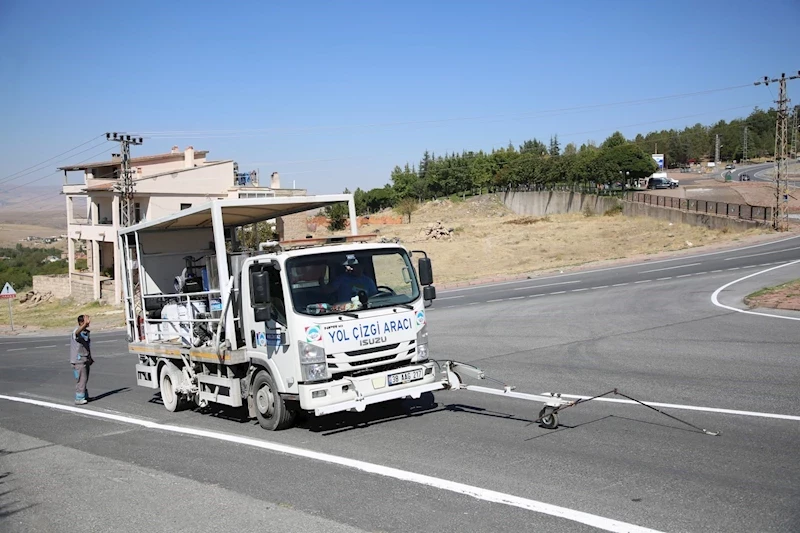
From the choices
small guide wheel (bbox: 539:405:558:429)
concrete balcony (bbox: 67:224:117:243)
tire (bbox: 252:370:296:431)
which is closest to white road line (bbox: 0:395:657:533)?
tire (bbox: 252:370:296:431)

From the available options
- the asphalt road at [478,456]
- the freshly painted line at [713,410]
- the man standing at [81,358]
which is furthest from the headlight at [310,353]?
the man standing at [81,358]

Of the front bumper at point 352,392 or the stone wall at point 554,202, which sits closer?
the front bumper at point 352,392

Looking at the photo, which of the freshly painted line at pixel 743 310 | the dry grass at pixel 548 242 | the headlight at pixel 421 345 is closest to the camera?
the headlight at pixel 421 345

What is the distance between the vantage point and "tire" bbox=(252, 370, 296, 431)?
9.66 meters

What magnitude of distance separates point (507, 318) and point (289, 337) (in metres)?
13.0

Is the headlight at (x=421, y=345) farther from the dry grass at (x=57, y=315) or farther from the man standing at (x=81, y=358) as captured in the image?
the dry grass at (x=57, y=315)

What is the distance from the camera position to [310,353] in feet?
29.6

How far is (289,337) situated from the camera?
30.1 feet

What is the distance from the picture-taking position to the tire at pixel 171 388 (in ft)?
A: 40.4

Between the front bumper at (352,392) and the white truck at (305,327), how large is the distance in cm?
1

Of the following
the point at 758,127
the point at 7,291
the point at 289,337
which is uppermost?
the point at 758,127

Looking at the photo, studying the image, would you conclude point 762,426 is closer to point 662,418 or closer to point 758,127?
point 662,418

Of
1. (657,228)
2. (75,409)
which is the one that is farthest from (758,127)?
(75,409)

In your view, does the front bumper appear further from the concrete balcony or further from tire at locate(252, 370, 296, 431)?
the concrete balcony
